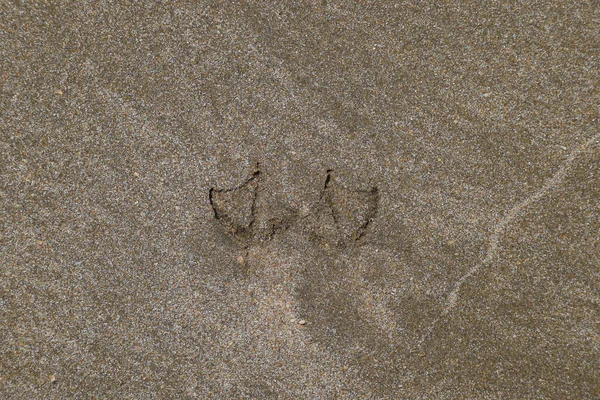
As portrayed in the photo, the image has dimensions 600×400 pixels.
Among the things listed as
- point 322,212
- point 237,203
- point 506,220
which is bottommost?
point 237,203

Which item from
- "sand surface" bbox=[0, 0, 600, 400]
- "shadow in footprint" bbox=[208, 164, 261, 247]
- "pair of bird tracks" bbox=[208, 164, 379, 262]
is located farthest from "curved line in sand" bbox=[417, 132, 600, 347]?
"shadow in footprint" bbox=[208, 164, 261, 247]

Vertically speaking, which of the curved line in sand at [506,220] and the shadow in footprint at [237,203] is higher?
the curved line in sand at [506,220]

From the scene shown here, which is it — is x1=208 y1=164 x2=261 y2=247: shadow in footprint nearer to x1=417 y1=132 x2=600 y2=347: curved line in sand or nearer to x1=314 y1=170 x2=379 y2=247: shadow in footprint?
x1=314 y1=170 x2=379 y2=247: shadow in footprint

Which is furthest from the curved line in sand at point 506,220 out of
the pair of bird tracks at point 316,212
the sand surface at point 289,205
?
the pair of bird tracks at point 316,212

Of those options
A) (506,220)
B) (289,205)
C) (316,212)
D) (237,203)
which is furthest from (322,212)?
(506,220)

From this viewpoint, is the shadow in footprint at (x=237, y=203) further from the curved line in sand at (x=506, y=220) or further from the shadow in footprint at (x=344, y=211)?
the curved line in sand at (x=506, y=220)

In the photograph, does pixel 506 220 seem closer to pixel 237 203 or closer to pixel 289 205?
pixel 289 205
